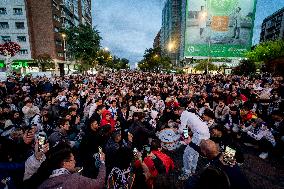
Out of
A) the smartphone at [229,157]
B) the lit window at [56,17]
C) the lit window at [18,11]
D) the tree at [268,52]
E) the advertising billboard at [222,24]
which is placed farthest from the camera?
the advertising billboard at [222,24]

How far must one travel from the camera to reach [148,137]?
6.17 meters

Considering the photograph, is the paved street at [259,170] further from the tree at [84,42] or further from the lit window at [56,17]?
the lit window at [56,17]

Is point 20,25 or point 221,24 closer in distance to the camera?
point 20,25

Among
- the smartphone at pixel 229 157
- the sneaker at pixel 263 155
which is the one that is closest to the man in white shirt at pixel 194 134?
the smartphone at pixel 229 157

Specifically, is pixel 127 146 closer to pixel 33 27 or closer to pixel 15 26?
pixel 15 26

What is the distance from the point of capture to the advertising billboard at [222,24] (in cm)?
6116

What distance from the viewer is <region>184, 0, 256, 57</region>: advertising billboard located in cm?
6116

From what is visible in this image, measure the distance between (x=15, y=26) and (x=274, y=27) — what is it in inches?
3540

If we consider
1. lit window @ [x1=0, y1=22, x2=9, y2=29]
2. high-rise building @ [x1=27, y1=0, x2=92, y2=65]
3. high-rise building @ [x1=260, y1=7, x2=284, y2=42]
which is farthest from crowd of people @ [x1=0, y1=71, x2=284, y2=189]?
high-rise building @ [x1=260, y1=7, x2=284, y2=42]

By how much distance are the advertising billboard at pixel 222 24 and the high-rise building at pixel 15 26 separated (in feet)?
131

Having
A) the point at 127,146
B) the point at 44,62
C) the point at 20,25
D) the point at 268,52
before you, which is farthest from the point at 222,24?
the point at 127,146

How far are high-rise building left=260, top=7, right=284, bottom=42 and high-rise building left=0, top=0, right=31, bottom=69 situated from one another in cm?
8173

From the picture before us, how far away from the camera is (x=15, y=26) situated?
146 feet

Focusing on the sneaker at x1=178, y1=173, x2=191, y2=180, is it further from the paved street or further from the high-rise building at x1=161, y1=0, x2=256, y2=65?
the high-rise building at x1=161, y1=0, x2=256, y2=65
